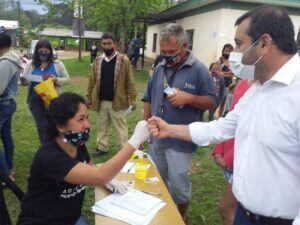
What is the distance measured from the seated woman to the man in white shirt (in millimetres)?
827

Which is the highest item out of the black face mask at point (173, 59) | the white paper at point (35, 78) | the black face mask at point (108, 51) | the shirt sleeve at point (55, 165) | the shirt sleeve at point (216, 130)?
the black face mask at point (173, 59)

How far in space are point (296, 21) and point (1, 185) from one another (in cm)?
1253

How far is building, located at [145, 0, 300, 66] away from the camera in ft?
38.6

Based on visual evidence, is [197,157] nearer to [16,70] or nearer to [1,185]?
[16,70]

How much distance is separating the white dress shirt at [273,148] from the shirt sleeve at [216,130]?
0.30 m

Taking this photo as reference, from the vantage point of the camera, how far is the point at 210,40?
42.2 feet

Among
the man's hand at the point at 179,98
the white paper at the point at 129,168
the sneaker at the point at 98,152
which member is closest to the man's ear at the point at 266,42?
the man's hand at the point at 179,98

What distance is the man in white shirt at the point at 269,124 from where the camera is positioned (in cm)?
156

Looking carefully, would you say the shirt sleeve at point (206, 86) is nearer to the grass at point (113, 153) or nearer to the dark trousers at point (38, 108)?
the grass at point (113, 153)

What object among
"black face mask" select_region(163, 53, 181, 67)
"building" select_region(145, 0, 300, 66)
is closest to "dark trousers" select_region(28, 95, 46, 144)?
"black face mask" select_region(163, 53, 181, 67)

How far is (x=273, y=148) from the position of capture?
5.18ft

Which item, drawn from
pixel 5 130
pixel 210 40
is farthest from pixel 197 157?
pixel 210 40

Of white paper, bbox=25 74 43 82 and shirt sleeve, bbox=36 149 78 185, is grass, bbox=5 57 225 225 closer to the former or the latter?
white paper, bbox=25 74 43 82

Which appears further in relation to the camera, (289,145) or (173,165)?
(173,165)
